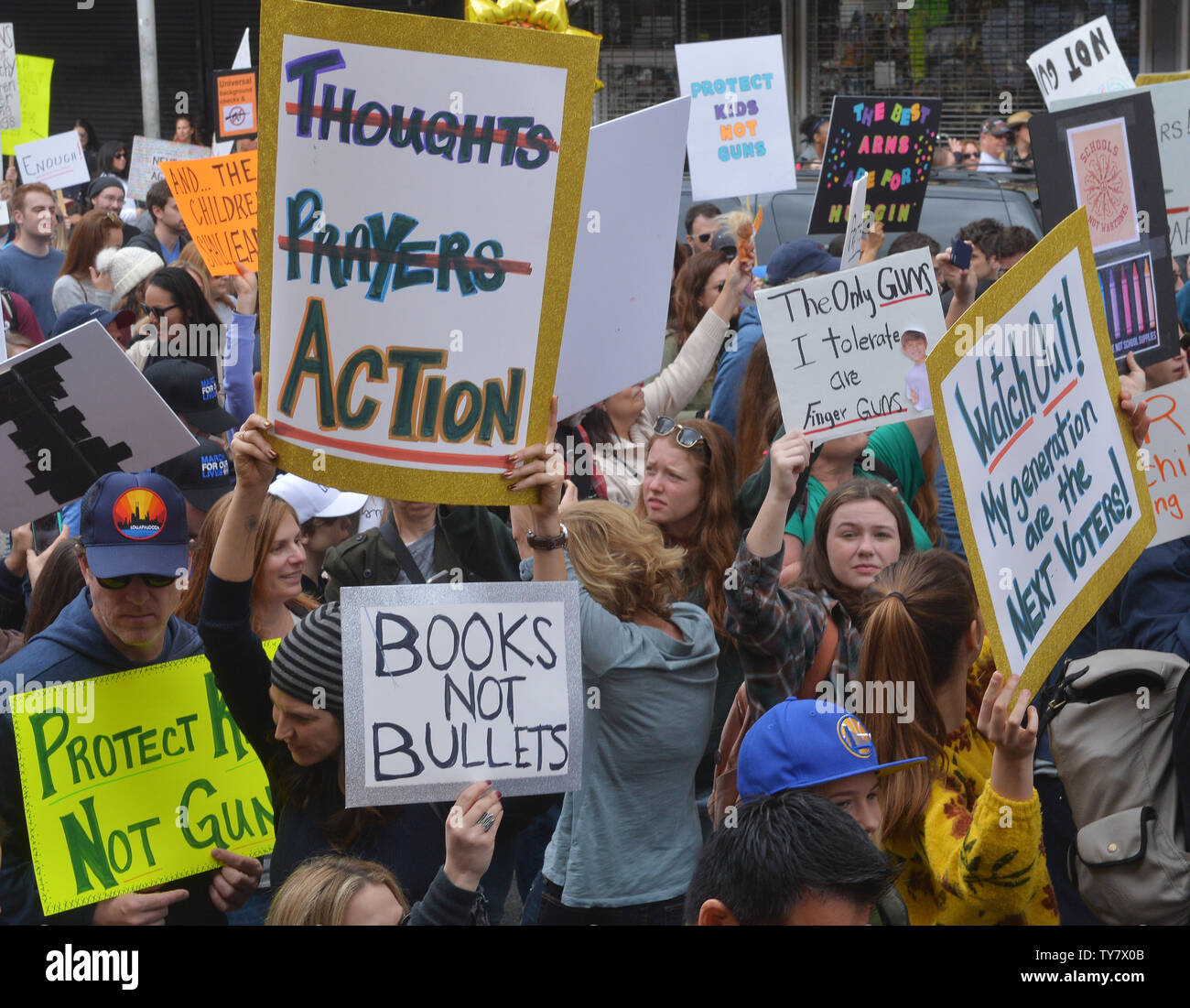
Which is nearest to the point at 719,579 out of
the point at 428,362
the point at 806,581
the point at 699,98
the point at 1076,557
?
the point at 806,581

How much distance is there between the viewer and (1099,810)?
284 centimetres

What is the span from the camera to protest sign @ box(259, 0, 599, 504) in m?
2.56

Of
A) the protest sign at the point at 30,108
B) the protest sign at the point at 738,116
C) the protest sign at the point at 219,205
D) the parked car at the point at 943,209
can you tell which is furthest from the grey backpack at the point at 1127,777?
the protest sign at the point at 30,108

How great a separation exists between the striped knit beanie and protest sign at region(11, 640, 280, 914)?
286mm

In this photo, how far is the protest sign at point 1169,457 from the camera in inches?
150

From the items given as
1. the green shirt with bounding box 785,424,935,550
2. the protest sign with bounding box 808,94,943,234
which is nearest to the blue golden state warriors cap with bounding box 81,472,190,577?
the green shirt with bounding box 785,424,935,550

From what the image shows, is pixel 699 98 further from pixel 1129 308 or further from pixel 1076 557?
pixel 1076 557

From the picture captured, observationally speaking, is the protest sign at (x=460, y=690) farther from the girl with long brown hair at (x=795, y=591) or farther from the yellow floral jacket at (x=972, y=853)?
the yellow floral jacket at (x=972, y=853)

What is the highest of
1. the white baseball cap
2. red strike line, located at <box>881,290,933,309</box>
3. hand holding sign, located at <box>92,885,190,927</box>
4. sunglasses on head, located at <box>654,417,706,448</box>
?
red strike line, located at <box>881,290,933,309</box>

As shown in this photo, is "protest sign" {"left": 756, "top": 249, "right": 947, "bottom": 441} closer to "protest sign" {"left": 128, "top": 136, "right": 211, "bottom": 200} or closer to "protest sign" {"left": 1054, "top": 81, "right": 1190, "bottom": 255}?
"protest sign" {"left": 1054, "top": 81, "right": 1190, "bottom": 255}

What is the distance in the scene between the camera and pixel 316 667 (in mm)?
2787

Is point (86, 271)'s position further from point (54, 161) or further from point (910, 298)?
point (910, 298)

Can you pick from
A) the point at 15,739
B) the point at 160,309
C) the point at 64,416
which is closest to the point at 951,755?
the point at 15,739

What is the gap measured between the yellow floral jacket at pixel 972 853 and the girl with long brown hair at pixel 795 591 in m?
0.37
